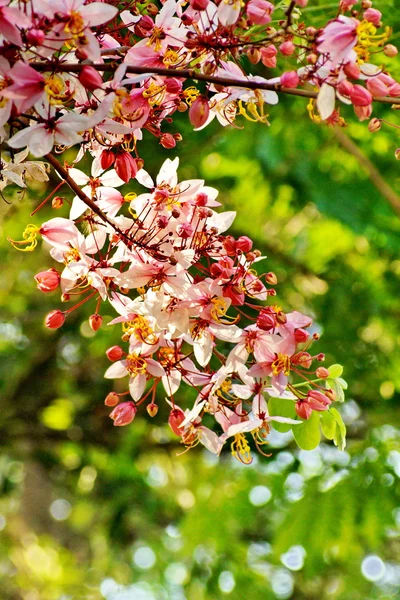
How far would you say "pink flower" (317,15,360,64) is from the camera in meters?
0.65

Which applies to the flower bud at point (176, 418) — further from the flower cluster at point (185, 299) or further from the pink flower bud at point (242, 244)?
the pink flower bud at point (242, 244)

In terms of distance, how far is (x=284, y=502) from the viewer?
228 cm

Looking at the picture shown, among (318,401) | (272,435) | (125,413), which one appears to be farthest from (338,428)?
(272,435)

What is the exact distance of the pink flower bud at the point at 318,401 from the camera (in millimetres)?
821

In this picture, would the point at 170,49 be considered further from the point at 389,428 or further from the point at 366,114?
the point at 389,428

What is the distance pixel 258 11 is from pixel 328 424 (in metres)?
0.47

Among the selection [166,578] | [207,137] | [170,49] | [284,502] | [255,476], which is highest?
[170,49]

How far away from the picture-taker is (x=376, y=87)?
689 millimetres

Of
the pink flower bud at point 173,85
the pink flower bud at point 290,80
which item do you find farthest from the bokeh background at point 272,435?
the pink flower bud at point 290,80

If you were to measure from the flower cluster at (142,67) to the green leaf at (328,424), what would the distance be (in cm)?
36

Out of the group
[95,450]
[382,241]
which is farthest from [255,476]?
[95,450]

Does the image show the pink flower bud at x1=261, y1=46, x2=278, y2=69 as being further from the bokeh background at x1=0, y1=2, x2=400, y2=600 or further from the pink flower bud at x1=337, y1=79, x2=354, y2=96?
the bokeh background at x1=0, y1=2, x2=400, y2=600

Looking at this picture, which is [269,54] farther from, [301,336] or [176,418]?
[176,418]

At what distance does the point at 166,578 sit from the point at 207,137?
9.38 feet
